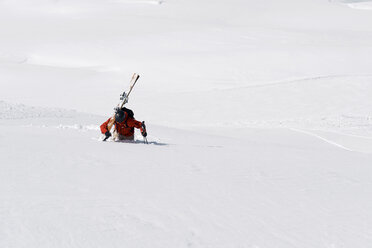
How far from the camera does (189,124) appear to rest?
56.0 ft

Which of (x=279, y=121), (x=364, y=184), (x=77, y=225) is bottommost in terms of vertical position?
(x=279, y=121)

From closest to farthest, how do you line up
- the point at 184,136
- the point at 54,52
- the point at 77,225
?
the point at 77,225
the point at 184,136
the point at 54,52

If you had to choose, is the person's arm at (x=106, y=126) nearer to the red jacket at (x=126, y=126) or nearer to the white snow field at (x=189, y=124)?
the red jacket at (x=126, y=126)

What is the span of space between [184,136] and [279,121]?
8.42 meters

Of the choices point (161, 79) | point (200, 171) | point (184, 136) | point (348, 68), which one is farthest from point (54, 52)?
point (200, 171)

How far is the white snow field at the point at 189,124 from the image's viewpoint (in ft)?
10.9

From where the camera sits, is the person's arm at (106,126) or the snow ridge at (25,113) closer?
the person's arm at (106,126)

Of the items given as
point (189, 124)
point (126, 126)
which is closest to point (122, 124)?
point (126, 126)

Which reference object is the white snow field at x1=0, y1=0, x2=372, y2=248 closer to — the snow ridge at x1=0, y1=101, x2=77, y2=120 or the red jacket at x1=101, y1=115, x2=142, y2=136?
the snow ridge at x1=0, y1=101, x2=77, y2=120

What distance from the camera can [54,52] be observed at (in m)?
32.2

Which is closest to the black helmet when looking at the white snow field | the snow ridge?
the white snow field

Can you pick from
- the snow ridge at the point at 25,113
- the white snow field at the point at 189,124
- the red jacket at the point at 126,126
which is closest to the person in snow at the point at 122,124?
the red jacket at the point at 126,126

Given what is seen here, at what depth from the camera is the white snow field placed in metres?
3.33

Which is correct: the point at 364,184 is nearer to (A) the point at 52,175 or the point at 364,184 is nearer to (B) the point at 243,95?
(A) the point at 52,175
